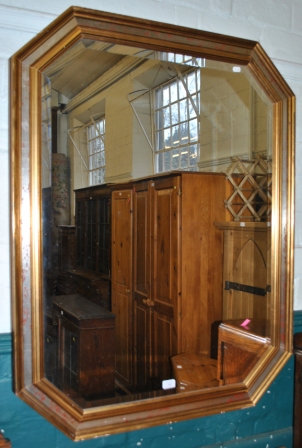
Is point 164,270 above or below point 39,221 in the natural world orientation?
below

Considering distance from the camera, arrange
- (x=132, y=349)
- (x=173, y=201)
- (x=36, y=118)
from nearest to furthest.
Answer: (x=36, y=118)
(x=132, y=349)
(x=173, y=201)

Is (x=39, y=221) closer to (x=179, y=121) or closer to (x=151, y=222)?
(x=151, y=222)

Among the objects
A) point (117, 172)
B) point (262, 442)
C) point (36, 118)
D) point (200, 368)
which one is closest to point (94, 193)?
point (117, 172)

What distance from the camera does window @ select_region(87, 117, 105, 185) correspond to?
1.04 m

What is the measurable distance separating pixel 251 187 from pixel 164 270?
349mm

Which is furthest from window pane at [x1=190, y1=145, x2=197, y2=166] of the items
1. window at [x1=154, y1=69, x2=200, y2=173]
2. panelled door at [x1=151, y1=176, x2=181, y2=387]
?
panelled door at [x1=151, y1=176, x2=181, y2=387]

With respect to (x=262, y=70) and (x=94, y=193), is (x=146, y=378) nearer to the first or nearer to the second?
(x=94, y=193)

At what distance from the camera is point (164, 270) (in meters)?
1.16

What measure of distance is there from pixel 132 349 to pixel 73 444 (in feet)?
0.82

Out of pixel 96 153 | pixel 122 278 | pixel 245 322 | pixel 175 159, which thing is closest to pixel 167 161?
pixel 175 159

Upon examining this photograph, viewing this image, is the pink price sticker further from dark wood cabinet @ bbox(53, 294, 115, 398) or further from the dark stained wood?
the dark stained wood

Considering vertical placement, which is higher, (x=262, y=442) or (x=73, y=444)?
(x=73, y=444)

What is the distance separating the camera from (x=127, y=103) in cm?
114

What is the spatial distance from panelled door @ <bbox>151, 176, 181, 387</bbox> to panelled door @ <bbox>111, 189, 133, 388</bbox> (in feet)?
0.23
